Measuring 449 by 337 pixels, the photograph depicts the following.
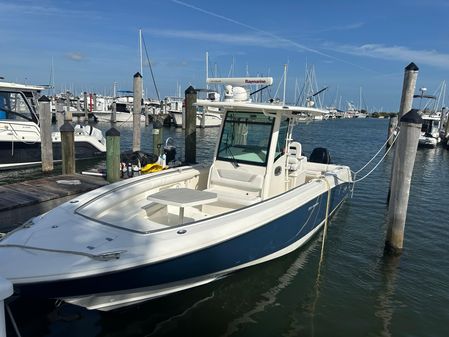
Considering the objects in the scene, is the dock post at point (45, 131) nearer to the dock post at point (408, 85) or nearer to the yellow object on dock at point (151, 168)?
the yellow object on dock at point (151, 168)

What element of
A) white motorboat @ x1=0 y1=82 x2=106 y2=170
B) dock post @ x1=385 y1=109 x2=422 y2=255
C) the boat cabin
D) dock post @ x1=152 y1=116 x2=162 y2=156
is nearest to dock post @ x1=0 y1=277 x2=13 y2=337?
dock post @ x1=385 y1=109 x2=422 y2=255

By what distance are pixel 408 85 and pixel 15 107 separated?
485 inches

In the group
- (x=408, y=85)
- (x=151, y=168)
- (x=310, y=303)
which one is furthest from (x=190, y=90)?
(x=310, y=303)

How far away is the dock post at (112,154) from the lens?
30.2ft

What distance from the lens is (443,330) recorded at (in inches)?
183

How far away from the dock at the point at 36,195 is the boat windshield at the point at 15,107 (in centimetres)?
530

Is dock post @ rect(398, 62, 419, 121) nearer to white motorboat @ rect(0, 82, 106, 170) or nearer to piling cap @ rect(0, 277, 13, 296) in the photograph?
piling cap @ rect(0, 277, 13, 296)

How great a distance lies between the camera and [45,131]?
11.6 meters

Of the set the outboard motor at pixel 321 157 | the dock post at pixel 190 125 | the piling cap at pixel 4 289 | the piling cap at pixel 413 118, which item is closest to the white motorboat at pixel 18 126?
the dock post at pixel 190 125

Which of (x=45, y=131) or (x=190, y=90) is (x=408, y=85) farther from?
(x=45, y=131)

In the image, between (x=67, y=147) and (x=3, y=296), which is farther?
(x=67, y=147)

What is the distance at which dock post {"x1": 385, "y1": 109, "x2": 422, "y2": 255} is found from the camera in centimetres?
599

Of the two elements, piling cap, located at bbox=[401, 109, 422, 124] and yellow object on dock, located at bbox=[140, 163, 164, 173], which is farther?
yellow object on dock, located at bbox=[140, 163, 164, 173]

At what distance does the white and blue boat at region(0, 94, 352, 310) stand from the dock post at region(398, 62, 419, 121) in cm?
242
